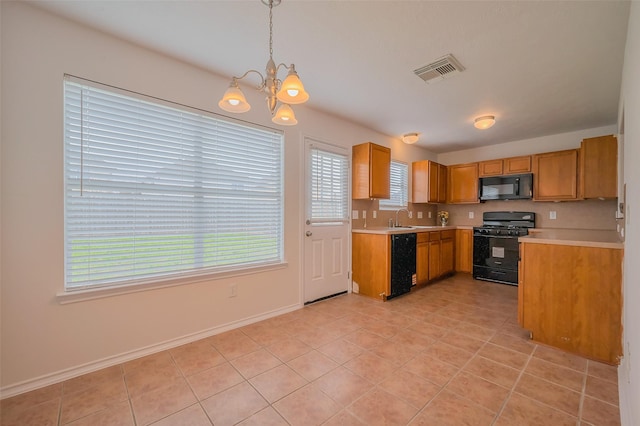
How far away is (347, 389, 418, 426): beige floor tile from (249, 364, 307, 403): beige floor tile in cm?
42

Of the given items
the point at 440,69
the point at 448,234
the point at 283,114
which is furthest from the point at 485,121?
the point at 283,114

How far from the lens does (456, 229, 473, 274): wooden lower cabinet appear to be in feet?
16.5

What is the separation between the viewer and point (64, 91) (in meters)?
1.88

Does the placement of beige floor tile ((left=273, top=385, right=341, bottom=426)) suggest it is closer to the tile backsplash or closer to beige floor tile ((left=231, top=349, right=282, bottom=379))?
beige floor tile ((left=231, top=349, right=282, bottom=379))

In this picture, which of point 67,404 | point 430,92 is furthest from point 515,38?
point 67,404

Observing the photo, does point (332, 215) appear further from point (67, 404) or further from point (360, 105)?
point (67, 404)

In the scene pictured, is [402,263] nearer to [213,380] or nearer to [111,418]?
[213,380]

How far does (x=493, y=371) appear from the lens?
6.43ft

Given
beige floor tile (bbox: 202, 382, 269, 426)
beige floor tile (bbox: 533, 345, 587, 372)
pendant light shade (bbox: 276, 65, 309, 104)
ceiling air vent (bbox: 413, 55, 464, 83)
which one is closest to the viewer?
pendant light shade (bbox: 276, 65, 309, 104)

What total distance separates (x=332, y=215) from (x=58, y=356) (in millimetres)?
2885

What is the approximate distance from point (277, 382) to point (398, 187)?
3940 millimetres

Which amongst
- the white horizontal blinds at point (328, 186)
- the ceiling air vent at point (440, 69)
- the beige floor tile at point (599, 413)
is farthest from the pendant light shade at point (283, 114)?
the beige floor tile at point (599, 413)

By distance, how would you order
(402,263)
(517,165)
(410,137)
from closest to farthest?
(402,263), (410,137), (517,165)

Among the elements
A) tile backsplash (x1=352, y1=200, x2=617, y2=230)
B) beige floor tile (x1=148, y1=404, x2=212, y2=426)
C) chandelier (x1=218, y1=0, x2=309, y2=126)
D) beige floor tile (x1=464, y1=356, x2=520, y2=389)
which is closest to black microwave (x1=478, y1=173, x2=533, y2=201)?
tile backsplash (x1=352, y1=200, x2=617, y2=230)
